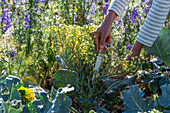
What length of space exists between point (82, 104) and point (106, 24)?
26.4 inches

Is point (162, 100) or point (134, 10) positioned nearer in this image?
point (162, 100)

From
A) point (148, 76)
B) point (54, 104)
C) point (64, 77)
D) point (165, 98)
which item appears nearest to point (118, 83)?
point (148, 76)

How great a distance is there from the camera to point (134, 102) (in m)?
1.42

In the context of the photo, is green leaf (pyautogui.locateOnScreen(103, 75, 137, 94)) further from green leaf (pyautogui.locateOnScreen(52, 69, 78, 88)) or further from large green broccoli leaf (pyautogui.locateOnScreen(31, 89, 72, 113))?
large green broccoli leaf (pyautogui.locateOnScreen(31, 89, 72, 113))

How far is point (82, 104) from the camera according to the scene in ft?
5.88

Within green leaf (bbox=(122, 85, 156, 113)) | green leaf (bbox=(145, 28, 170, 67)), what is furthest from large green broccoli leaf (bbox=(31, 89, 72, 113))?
green leaf (bbox=(145, 28, 170, 67))

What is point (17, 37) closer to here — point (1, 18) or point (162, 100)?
point (1, 18)

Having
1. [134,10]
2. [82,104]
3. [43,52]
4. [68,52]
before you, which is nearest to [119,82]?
[82,104]

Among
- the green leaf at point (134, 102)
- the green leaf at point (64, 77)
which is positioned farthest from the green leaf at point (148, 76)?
the green leaf at point (64, 77)

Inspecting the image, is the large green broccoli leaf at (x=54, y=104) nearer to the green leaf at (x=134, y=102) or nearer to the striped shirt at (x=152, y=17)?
the green leaf at (x=134, y=102)

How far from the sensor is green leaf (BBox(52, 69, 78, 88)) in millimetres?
1750

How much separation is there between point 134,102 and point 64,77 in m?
0.63

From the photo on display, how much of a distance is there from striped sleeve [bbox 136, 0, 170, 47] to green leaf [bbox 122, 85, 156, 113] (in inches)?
17.2

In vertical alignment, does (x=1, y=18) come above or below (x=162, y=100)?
above
